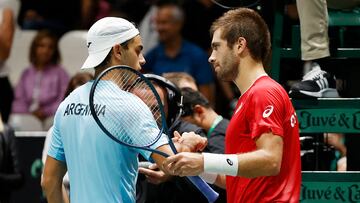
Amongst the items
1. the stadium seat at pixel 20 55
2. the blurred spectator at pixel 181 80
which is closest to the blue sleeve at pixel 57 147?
the blurred spectator at pixel 181 80

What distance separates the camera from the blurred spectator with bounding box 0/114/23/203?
29.3 ft

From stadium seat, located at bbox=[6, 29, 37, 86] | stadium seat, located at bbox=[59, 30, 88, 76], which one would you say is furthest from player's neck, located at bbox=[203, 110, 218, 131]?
stadium seat, located at bbox=[6, 29, 37, 86]

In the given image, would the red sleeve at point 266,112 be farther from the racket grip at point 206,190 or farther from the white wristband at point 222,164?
the racket grip at point 206,190

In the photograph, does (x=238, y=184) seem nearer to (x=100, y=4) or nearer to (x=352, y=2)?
(x=352, y=2)

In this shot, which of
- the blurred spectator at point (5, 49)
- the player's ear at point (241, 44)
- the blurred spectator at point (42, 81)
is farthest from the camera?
the blurred spectator at point (42, 81)

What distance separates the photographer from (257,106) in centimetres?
549

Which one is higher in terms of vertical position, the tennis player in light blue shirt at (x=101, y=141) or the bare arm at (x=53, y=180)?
the tennis player in light blue shirt at (x=101, y=141)

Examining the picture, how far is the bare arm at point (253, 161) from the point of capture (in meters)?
5.23

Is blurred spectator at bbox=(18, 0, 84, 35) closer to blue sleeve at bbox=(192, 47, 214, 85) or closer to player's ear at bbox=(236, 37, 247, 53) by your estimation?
blue sleeve at bbox=(192, 47, 214, 85)

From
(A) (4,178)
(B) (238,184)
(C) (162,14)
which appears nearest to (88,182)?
(B) (238,184)

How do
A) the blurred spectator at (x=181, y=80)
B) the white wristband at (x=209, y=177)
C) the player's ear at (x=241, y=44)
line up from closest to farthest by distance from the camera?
the player's ear at (x=241, y=44) → the white wristband at (x=209, y=177) → the blurred spectator at (x=181, y=80)

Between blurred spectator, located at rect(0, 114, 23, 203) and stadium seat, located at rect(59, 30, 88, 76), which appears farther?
stadium seat, located at rect(59, 30, 88, 76)

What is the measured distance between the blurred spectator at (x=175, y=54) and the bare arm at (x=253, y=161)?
5626 mm

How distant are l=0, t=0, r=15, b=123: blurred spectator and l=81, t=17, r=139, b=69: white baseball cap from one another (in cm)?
570
